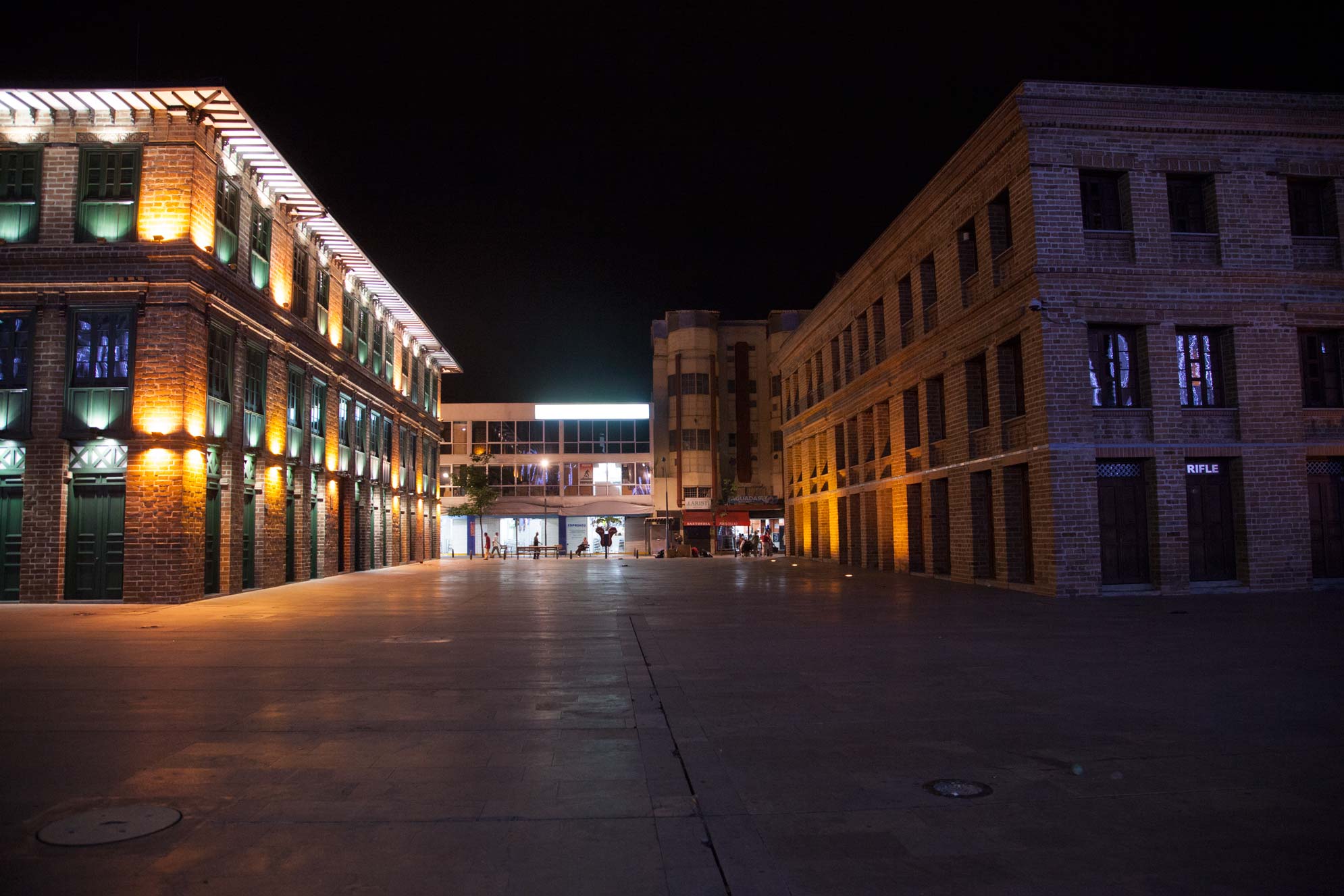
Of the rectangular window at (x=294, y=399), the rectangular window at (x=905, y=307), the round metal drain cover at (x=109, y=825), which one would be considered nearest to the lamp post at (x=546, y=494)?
the rectangular window at (x=294, y=399)

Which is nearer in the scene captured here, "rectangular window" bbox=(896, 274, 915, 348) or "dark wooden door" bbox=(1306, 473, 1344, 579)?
"dark wooden door" bbox=(1306, 473, 1344, 579)

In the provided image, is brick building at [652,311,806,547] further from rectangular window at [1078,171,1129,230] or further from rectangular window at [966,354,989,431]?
rectangular window at [1078,171,1129,230]

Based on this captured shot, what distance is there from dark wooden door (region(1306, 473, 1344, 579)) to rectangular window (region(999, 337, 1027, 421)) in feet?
21.2

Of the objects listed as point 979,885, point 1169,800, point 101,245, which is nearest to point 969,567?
point 1169,800

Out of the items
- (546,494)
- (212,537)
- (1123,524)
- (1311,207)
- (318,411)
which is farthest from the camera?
(546,494)

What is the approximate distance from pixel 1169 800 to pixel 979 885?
6.05 feet

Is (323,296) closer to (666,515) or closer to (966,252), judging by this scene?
(966,252)

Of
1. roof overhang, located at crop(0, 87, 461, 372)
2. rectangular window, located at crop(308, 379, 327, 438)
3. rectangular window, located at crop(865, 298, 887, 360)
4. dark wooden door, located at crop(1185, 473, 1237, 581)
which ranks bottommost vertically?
dark wooden door, located at crop(1185, 473, 1237, 581)

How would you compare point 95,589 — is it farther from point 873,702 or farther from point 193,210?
point 873,702

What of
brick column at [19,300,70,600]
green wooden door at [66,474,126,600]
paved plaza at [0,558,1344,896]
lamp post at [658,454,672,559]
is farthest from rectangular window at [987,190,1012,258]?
lamp post at [658,454,672,559]

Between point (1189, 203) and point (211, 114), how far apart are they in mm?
22640

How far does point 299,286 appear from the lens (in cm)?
2908

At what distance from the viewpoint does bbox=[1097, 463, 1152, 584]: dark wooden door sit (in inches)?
760

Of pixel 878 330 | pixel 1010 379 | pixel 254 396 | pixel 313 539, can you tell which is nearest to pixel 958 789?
pixel 1010 379
